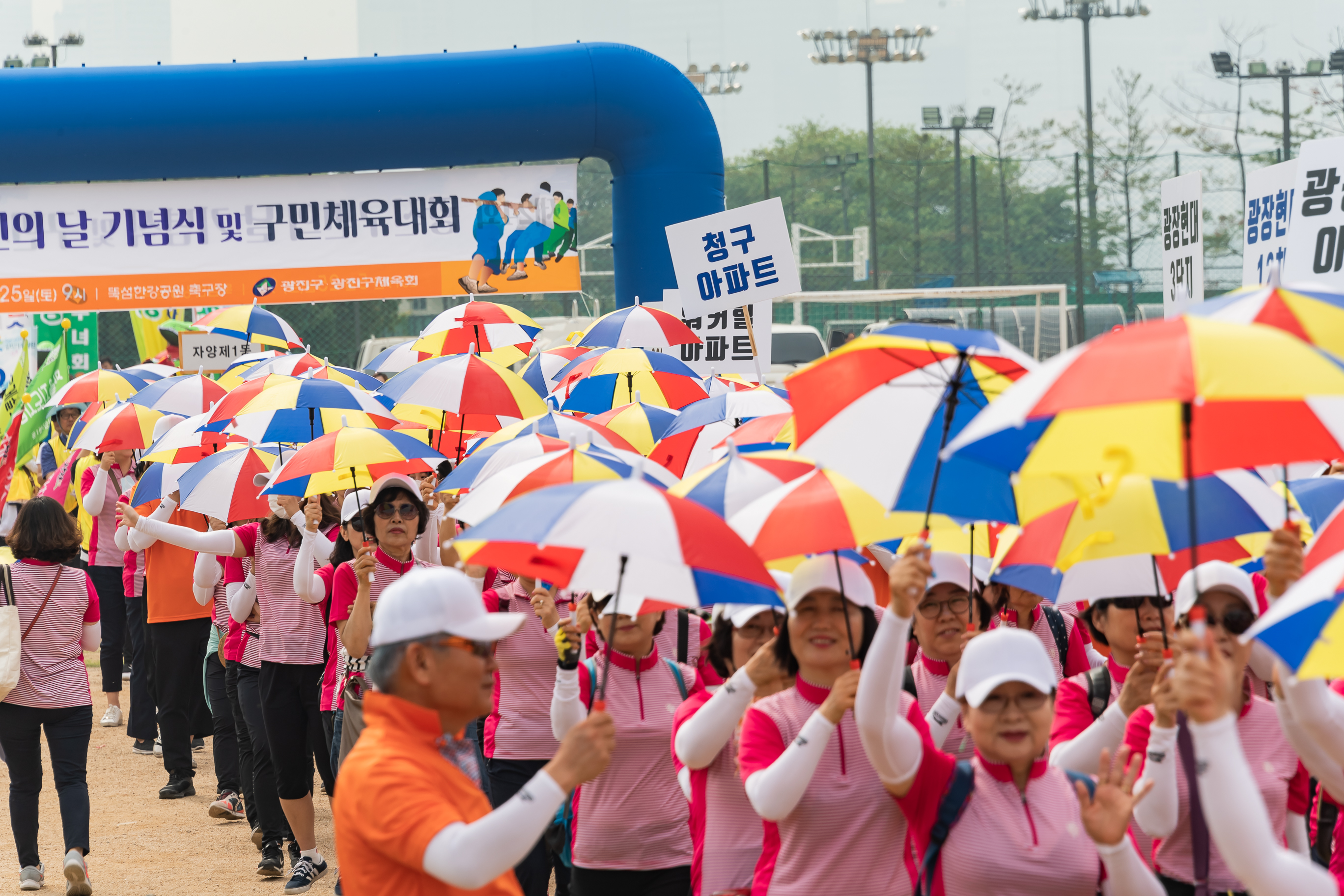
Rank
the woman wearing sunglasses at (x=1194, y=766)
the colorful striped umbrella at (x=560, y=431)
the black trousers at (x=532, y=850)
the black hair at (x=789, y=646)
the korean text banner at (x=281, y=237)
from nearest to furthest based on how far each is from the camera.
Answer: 1. the woman wearing sunglasses at (x=1194, y=766)
2. the black hair at (x=789, y=646)
3. the black trousers at (x=532, y=850)
4. the colorful striped umbrella at (x=560, y=431)
5. the korean text banner at (x=281, y=237)

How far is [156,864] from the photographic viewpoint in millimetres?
7457

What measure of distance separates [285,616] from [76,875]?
1500mm

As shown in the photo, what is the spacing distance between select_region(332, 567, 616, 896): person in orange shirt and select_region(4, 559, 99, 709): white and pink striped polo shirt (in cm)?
412

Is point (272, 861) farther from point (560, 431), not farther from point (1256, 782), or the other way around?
point (1256, 782)

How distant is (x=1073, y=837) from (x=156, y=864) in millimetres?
5501

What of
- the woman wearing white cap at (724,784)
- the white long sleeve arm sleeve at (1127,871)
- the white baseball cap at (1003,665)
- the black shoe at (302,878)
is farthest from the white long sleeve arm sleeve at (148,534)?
the white long sleeve arm sleeve at (1127,871)

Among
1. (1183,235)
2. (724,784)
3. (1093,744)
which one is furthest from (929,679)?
(1183,235)

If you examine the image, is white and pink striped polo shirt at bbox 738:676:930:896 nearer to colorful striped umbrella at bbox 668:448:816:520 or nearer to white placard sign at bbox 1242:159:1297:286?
colorful striped umbrella at bbox 668:448:816:520

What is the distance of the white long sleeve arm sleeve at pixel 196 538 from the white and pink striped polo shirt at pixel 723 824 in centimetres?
353

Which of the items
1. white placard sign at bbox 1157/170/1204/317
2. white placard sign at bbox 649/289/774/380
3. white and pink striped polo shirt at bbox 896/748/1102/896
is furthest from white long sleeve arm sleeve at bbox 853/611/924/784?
white placard sign at bbox 649/289/774/380

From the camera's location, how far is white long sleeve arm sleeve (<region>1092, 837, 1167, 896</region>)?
116 inches

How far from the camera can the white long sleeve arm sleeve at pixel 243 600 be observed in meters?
6.86

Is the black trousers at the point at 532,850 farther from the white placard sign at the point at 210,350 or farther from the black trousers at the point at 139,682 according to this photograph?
the white placard sign at the point at 210,350

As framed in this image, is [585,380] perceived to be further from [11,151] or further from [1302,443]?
[11,151]
